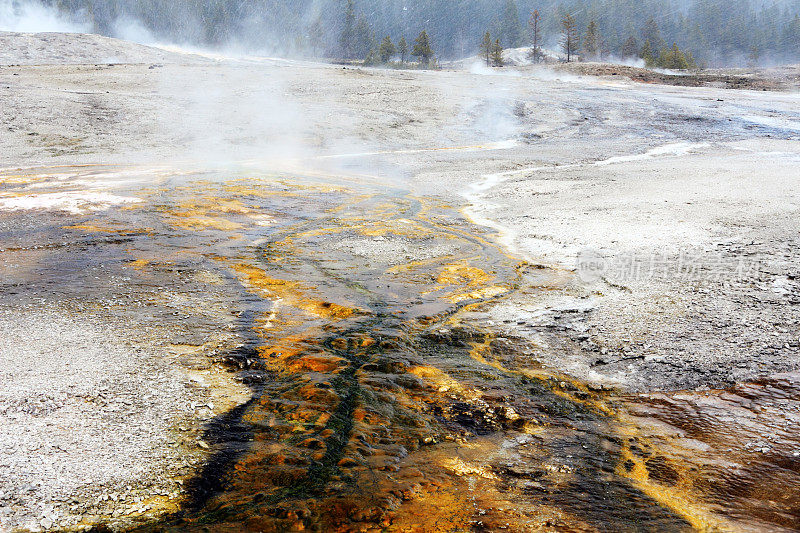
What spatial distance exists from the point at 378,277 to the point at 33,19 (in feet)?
177

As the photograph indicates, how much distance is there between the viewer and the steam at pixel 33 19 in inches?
1704

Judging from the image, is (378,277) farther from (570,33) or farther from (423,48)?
(570,33)

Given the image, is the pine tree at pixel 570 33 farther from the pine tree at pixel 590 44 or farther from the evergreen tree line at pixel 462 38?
the evergreen tree line at pixel 462 38

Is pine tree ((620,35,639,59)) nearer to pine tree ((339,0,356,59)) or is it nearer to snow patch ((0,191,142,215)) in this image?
pine tree ((339,0,356,59))

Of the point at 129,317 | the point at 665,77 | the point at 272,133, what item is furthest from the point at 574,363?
the point at 665,77

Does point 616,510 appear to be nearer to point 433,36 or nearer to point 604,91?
point 604,91

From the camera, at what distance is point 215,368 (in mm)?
2984

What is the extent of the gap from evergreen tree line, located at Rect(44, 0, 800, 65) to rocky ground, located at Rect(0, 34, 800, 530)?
137 feet

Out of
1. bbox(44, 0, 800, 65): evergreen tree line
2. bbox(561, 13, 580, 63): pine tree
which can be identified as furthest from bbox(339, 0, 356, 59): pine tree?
bbox(561, 13, 580, 63): pine tree

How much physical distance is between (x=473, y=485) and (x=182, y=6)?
7133cm

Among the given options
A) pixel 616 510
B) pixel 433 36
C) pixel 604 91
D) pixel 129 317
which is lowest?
pixel 616 510

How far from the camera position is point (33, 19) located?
45.9 m

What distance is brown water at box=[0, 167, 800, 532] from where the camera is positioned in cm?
207

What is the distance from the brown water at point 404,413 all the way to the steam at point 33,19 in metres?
47.2
